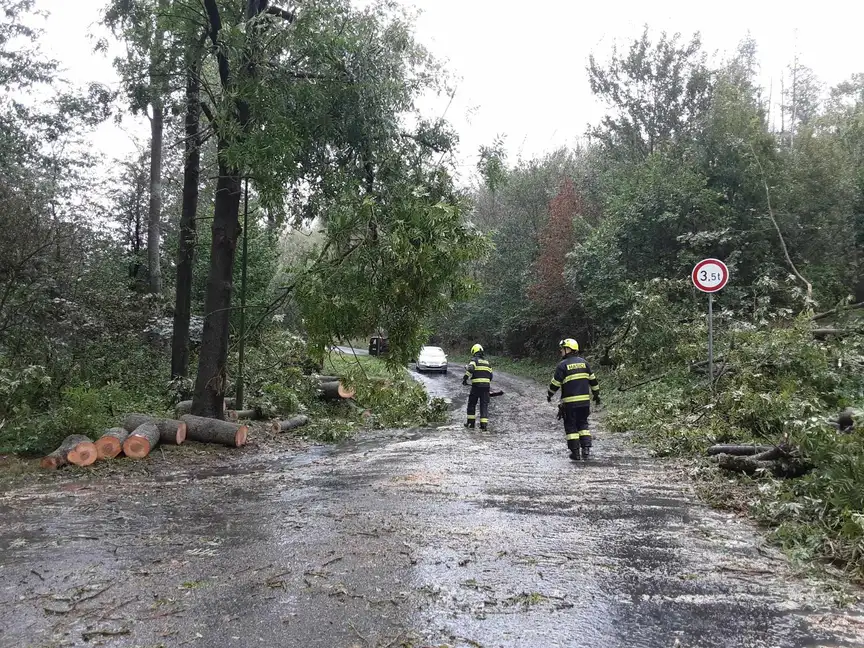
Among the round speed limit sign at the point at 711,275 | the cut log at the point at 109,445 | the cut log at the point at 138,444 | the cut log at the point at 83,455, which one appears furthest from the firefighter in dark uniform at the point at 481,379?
the cut log at the point at 83,455

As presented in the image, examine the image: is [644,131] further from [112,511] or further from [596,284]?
[112,511]

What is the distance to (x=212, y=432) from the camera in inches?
411

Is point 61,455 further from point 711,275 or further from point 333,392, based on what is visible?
point 711,275

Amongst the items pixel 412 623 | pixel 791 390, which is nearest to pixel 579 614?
pixel 412 623

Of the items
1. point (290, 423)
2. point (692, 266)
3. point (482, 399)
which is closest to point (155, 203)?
point (290, 423)

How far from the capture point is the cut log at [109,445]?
8875 mm

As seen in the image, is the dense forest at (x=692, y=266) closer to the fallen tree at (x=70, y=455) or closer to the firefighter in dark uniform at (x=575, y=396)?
the firefighter in dark uniform at (x=575, y=396)

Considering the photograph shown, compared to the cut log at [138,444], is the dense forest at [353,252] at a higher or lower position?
higher

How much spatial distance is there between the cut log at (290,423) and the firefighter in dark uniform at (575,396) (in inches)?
233

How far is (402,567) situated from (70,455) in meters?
6.24

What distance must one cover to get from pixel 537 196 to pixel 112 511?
30284mm

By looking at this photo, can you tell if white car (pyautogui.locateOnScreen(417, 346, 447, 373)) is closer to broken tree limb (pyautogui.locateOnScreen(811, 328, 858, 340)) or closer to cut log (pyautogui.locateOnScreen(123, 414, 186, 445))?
broken tree limb (pyautogui.locateOnScreen(811, 328, 858, 340))

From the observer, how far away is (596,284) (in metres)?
22.3

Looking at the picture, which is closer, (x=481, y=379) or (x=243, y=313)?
(x=243, y=313)
